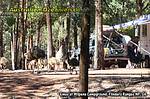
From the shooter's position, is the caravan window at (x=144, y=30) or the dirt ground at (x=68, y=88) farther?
Answer: the caravan window at (x=144, y=30)

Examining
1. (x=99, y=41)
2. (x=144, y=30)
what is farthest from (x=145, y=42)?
(x=99, y=41)

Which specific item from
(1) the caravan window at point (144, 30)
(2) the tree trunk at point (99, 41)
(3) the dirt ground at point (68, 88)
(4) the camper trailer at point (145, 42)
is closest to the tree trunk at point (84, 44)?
(3) the dirt ground at point (68, 88)

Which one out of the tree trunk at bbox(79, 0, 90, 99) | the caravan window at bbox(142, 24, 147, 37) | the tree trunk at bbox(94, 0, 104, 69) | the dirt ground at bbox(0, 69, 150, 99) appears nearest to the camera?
the tree trunk at bbox(79, 0, 90, 99)

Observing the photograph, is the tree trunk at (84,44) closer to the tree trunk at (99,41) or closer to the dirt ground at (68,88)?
the dirt ground at (68,88)

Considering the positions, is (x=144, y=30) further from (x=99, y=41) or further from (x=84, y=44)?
(x=84, y=44)

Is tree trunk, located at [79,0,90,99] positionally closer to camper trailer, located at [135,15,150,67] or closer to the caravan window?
camper trailer, located at [135,15,150,67]

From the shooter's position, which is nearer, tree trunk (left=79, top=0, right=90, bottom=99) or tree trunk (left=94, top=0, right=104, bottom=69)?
tree trunk (left=79, top=0, right=90, bottom=99)

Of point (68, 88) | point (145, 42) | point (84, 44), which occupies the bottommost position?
point (68, 88)

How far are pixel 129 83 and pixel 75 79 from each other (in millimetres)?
1864

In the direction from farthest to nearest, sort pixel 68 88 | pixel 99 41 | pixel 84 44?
pixel 99 41 → pixel 68 88 → pixel 84 44

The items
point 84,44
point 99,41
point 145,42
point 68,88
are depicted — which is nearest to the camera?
point 84,44

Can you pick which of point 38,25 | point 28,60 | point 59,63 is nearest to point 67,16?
point 38,25

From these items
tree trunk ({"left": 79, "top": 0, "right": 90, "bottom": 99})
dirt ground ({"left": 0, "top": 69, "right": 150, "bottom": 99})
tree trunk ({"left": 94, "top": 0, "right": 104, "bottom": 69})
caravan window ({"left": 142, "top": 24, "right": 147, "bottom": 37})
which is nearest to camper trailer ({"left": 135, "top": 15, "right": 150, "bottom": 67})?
caravan window ({"left": 142, "top": 24, "right": 147, "bottom": 37})

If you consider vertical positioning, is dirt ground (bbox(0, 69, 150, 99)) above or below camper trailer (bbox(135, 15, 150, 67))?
below
